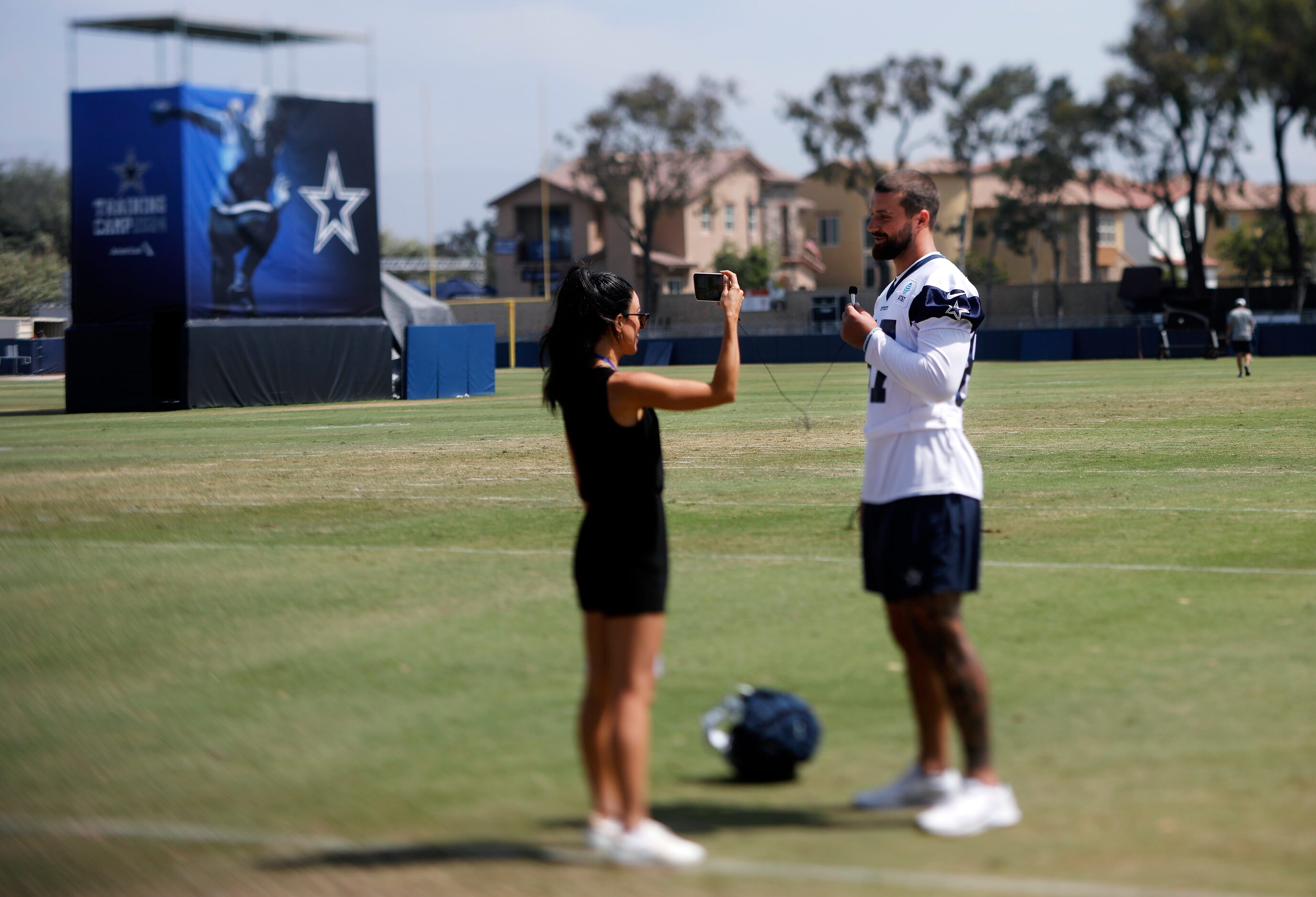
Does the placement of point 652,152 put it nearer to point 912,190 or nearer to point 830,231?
point 830,231

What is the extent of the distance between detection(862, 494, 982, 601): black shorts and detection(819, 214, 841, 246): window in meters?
101

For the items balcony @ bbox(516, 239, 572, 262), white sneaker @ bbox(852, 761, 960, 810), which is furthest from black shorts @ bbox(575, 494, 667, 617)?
balcony @ bbox(516, 239, 572, 262)

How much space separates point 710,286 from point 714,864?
206cm

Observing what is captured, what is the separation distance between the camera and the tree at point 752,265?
91.6 m

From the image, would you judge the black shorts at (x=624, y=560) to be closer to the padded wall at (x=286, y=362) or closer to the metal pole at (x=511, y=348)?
the padded wall at (x=286, y=362)

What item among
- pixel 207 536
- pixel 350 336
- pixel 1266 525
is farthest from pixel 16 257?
pixel 1266 525

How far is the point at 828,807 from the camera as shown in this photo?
195 inches

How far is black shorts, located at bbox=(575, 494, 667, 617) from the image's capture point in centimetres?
454

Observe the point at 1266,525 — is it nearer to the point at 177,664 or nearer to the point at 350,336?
the point at 177,664

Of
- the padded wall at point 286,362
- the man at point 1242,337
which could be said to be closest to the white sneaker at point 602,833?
the padded wall at point 286,362

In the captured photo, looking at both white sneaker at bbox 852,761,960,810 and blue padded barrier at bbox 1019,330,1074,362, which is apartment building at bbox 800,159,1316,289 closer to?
blue padded barrier at bbox 1019,330,1074,362

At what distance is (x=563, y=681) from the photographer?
6812 millimetres

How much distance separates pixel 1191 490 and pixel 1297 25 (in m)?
53.4

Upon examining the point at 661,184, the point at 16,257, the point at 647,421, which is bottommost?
the point at 647,421
